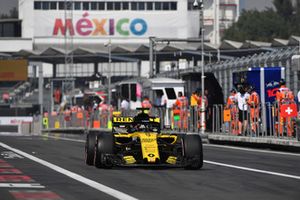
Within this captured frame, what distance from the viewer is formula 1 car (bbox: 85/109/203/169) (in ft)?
57.8

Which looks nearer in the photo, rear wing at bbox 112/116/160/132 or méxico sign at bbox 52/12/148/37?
rear wing at bbox 112/116/160/132

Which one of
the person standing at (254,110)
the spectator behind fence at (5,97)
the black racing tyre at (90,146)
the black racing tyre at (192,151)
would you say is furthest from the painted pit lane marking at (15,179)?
the spectator behind fence at (5,97)

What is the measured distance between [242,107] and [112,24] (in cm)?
10665

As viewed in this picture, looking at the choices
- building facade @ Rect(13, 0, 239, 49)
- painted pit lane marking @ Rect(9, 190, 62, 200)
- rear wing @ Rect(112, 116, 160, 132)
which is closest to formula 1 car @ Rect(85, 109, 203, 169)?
rear wing @ Rect(112, 116, 160, 132)

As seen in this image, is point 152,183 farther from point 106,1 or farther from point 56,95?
point 106,1

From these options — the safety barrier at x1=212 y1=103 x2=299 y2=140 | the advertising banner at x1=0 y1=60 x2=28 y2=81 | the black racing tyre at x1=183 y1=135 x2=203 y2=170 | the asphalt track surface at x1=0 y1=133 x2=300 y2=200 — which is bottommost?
the asphalt track surface at x1=0 y1=133 x2=300 y2=200

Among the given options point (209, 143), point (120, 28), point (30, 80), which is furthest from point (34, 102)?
point (209, 143)

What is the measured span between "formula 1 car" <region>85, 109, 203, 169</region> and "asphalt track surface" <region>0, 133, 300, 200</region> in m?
0.17

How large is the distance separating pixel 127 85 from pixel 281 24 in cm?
9801

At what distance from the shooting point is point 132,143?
58.6 feet

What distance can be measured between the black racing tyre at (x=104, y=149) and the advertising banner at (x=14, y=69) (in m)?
95.8

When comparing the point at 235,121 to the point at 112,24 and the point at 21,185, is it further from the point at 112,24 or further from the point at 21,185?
the point at 112,24

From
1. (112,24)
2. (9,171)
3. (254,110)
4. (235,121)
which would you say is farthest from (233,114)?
(112,24)

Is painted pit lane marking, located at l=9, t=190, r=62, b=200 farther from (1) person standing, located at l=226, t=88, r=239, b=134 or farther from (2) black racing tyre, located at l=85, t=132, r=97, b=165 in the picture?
(1) person standing, located at l=226, t=88, r=239, b=134
